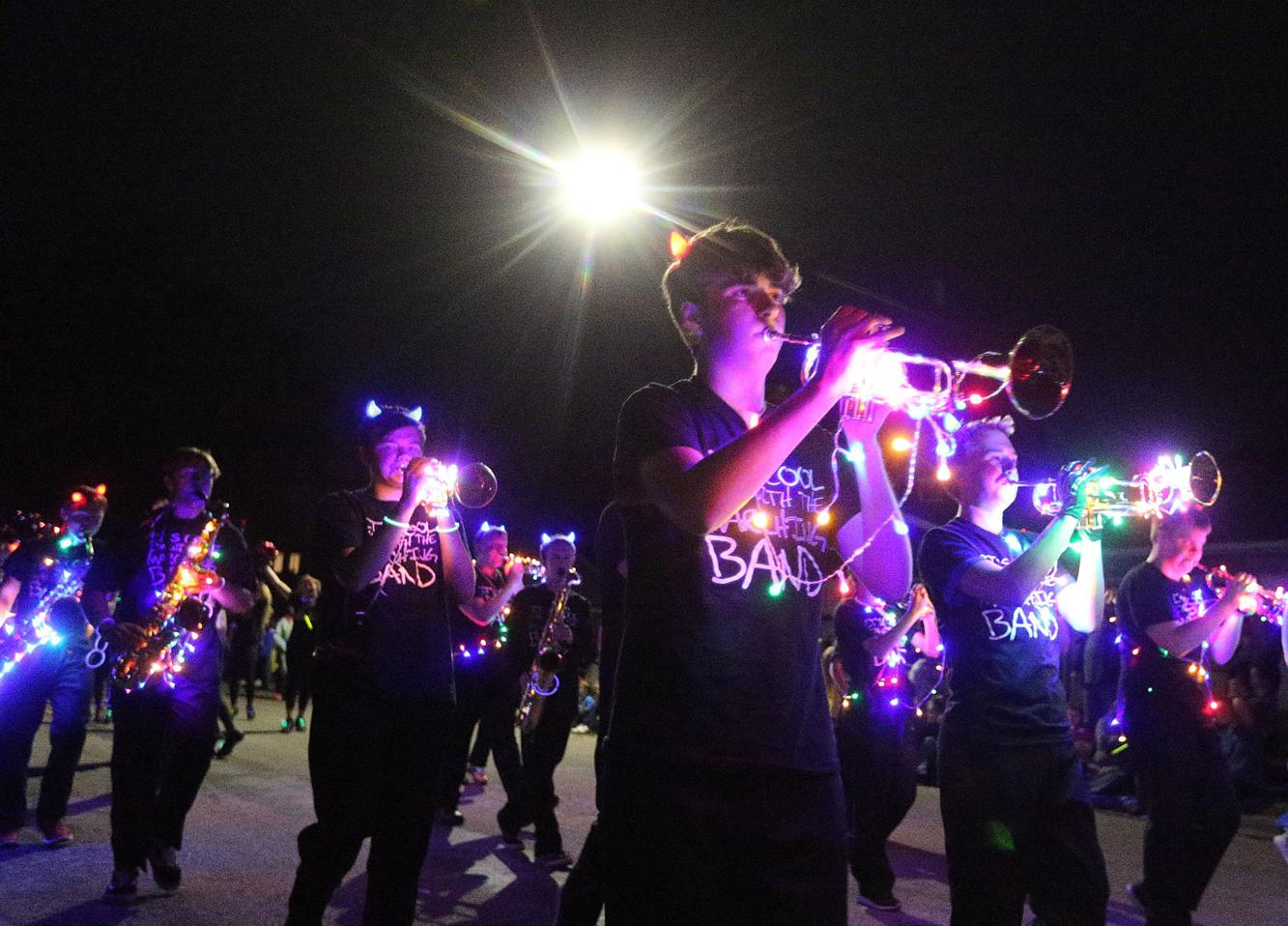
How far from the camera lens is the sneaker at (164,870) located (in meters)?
5.58

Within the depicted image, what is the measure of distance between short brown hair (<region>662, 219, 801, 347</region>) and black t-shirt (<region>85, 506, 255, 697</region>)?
13.5 feet

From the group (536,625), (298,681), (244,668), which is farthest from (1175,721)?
(244,668)

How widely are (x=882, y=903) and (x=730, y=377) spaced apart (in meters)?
4.86

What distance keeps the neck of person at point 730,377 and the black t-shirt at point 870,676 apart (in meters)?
Answer: 4.86

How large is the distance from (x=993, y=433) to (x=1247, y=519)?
564 inches

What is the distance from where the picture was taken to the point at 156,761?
5.52 metres

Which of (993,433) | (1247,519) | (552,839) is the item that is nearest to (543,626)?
(552,839)

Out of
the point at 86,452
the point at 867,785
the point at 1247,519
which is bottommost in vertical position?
the point at 867,785

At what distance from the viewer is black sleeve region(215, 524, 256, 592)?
5.89 metres

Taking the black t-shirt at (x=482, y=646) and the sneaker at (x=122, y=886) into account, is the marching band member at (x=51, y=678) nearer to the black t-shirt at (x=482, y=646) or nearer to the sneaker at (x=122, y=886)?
the sneaker at (x=122, y=886)

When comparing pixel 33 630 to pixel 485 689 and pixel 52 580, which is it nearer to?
pixel 52 580

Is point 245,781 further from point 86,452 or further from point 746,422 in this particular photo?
point 86,452

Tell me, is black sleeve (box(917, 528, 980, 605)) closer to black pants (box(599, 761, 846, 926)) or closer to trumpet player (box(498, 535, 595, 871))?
black pants (box(599, 761, 846, 926))

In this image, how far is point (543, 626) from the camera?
858cm
